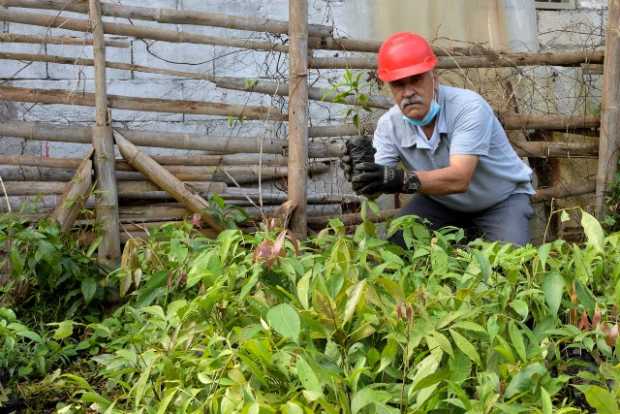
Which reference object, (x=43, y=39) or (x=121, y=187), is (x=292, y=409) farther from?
(x=43, y=39)

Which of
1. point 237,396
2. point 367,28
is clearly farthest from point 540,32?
point 237,396

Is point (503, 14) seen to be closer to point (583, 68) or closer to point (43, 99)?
point (583, 68)

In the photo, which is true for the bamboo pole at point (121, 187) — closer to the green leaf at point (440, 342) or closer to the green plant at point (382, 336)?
the green plant at point (382, 336)

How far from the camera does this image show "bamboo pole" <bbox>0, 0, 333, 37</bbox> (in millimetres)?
4297

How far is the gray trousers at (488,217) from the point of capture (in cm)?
399

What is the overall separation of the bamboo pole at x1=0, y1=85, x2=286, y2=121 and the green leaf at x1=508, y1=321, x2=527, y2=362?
2513 mm

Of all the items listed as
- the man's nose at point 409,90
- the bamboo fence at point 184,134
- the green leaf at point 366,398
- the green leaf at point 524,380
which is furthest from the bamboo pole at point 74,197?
the green leaf at point 524,380

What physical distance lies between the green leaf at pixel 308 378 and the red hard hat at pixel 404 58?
1.97 metres

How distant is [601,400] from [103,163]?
2942 millimetres

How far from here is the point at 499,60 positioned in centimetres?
489

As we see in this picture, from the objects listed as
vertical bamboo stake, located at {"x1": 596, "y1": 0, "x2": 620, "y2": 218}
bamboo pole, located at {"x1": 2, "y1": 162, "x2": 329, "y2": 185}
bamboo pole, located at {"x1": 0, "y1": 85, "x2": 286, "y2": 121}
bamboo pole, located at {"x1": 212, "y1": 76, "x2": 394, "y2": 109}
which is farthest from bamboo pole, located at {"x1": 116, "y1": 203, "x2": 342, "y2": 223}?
vertical bamboo stake, located at {"x1": 596, "y1": 0, "x2": 620, "y2": 218}

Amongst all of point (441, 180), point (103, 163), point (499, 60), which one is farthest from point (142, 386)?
point (499, 60)

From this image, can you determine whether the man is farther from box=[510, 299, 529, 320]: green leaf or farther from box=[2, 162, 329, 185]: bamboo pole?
box=[510, 299, 529, 320]: green leaf

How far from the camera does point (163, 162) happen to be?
4.55 metres
